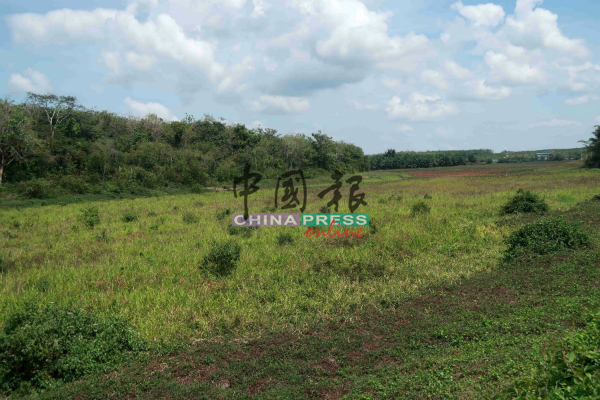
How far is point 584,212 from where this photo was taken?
13797mm

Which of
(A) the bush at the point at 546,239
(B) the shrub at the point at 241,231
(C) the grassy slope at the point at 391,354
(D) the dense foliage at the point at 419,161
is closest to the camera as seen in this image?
(C) the grassy slope at the point at 391,354

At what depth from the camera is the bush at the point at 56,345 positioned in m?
4.29

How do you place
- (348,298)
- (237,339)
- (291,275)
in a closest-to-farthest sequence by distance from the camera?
1. (237,339)
2. (348,298)
3. (291,275)

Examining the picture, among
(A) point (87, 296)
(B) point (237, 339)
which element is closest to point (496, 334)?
(B) point (237, 339)

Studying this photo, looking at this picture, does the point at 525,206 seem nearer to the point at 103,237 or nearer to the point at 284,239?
the point at 284,239

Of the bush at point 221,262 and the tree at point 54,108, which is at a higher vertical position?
the tree at point 54,108

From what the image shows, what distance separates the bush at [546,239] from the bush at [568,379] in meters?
5.95

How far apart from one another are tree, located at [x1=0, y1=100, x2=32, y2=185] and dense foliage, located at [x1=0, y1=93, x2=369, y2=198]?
0.05m

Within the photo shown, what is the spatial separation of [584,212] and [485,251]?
24.6 feet

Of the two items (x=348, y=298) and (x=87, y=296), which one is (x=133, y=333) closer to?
(x=87, y=296)

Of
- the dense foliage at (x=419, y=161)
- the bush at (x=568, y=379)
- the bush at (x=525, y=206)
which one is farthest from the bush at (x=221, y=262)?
the dense foliage at (x=419, y=161)

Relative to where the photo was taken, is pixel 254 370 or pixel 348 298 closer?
pixel 254 370

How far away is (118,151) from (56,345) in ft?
112

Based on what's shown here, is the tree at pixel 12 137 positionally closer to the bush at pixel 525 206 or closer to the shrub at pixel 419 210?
the shrub at pixel 419 210
